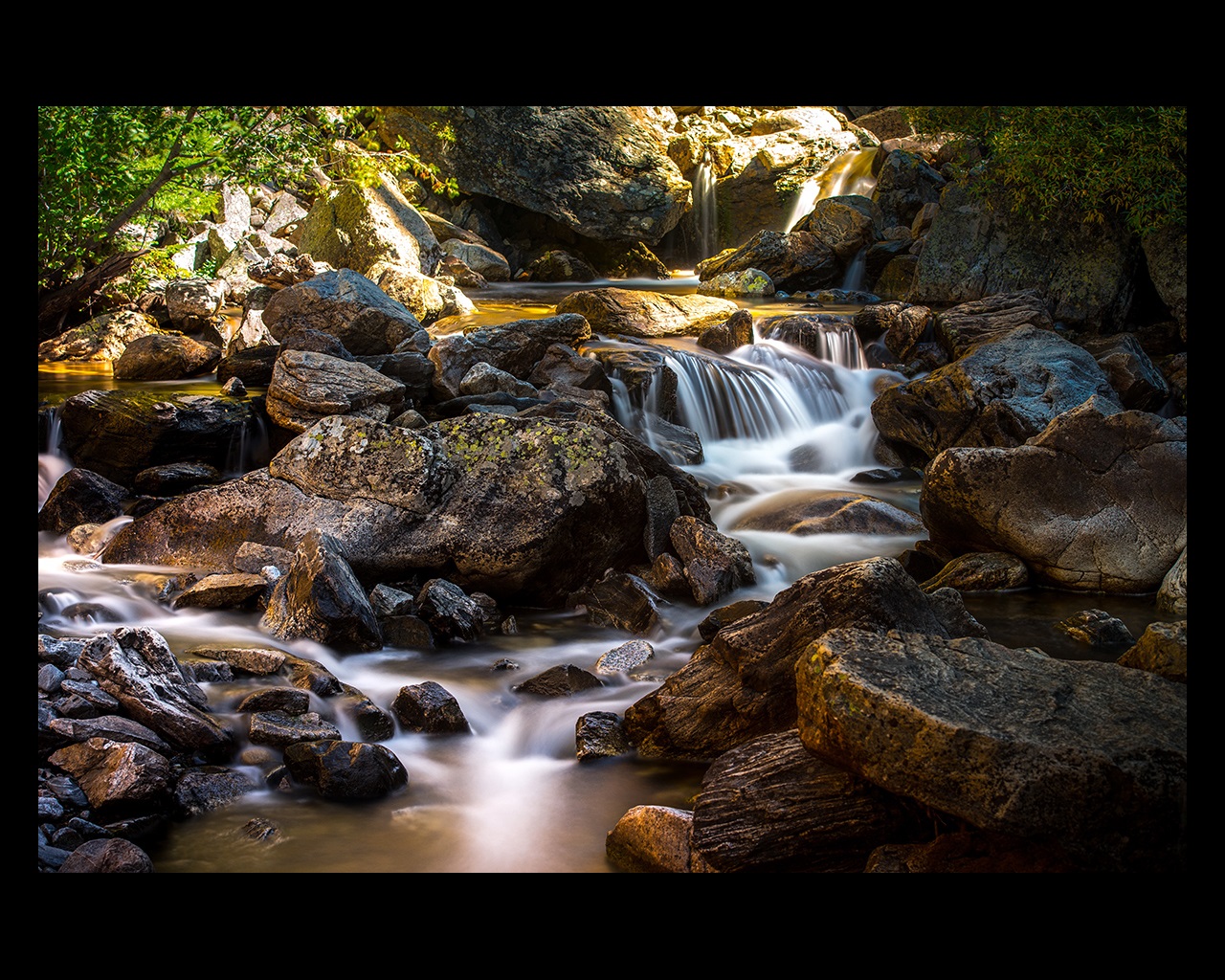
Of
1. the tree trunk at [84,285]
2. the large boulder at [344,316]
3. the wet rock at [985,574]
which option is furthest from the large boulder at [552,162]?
the wet rock at [985,574]

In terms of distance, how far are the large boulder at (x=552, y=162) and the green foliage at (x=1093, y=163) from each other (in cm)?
887

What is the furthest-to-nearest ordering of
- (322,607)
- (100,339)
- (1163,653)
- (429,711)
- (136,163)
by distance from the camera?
1. (100,339)
2. (136,163)
3. (322,607)
4. (429,711)
5. (1163,653)

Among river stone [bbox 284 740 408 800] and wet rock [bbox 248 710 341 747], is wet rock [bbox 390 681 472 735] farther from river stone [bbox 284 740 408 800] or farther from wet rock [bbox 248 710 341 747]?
river stone [bbox 284 740 408 800]

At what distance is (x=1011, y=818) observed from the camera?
8.64ft

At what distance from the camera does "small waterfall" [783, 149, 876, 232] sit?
24078mm

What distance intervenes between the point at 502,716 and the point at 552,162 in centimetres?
1973

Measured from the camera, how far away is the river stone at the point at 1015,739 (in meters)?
2.58

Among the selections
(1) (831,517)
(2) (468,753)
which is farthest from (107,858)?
(1) (831,517)

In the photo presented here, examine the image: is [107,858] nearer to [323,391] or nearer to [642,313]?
[323,391]

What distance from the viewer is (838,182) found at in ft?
80.4

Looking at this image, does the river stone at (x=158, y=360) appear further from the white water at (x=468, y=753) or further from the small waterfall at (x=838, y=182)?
the small waterfall at (x=838, y=182)
